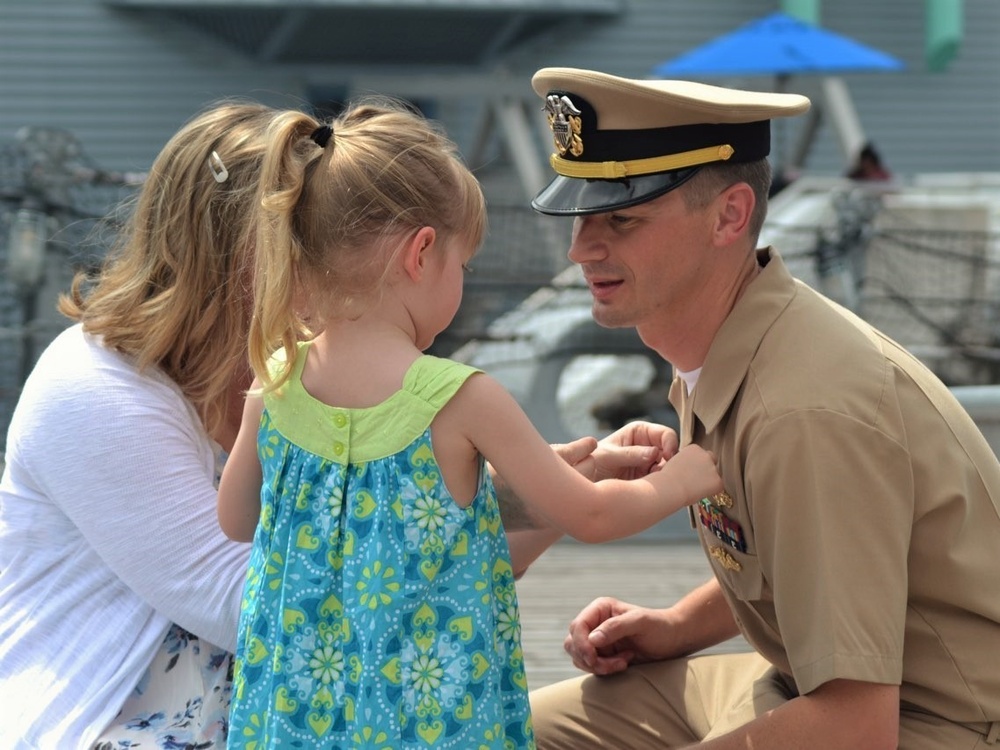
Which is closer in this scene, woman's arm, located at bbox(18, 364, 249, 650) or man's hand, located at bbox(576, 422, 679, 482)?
man's hand, located at bbox(576, 422, 679, 482)

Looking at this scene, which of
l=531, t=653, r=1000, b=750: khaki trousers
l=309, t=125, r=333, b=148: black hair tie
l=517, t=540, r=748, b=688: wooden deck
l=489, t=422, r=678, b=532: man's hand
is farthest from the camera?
l=517, t=540, r=748, b=688: wooden deck

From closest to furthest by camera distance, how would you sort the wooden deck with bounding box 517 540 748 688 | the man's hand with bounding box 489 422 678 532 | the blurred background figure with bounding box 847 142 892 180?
the man's hand with bounding box 489 422 678 532 < the wooden deck with bounding box 517 540 748 688 < the blurred background figure with bounding box 847 142 892 180

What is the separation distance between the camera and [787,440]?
193 cm

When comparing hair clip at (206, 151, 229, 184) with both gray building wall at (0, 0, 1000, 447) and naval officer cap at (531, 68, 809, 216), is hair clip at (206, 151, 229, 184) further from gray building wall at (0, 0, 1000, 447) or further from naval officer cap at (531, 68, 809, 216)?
gray building wall at (0, 0, 1000, 447)

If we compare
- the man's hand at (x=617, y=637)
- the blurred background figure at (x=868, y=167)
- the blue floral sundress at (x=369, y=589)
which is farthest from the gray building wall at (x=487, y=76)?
the blue floral sundress at (x=369, y=589)

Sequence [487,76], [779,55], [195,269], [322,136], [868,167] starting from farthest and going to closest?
[487,76], [868,167], [779,55], [195,269], [322,136]

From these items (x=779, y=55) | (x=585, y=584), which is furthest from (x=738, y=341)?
(x=779, y=55)

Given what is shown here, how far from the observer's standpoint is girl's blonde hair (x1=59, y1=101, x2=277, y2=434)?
2.37 meters

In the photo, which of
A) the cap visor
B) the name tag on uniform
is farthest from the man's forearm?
the cap visor

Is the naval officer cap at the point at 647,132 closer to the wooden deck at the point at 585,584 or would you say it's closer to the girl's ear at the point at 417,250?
the girl's ear at the point at 417,250

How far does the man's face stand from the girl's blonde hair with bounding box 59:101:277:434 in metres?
0.55

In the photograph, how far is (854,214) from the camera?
766cm

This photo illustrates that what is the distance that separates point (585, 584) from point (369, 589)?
10.1ft

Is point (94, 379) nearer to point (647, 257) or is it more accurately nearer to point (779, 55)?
point (647, 257)
